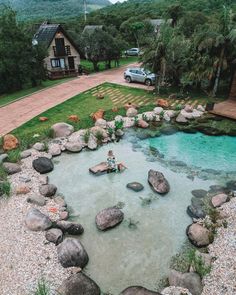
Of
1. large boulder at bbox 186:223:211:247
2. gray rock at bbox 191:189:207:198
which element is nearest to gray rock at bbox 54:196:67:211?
large boulder at bbox 186:223:211:247

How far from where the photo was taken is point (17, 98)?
92.7 feet

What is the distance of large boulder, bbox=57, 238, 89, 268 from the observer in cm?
995

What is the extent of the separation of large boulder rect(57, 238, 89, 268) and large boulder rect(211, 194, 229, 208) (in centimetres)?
632

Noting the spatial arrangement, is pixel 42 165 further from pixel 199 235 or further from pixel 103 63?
pixel 103 63

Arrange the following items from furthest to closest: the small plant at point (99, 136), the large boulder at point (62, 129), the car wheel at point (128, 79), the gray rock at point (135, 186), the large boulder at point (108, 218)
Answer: the car wheel at point (128, 79)
the large boulder at point (62, 129)
the small plant at point (99, 136)
the gray rock at point (135, 186)
the large boulder at point (108, 218)

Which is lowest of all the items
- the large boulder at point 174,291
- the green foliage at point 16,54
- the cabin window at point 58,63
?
the large boulder at point 174,291

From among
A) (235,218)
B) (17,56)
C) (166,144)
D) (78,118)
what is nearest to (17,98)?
(17,56)

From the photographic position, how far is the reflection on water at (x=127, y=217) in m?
9.96

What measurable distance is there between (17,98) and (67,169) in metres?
15.1

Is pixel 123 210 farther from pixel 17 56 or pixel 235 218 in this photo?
pixel 17 56

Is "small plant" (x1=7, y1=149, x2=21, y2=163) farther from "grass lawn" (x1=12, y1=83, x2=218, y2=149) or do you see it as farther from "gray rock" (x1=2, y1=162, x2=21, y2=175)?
"grass lawn" (x1=12, y1=83, x2=218, y2=149)

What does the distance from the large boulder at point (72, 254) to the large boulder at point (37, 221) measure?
148 centimetres

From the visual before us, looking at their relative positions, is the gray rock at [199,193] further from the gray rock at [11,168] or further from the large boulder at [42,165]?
the gray rock at [11,168]

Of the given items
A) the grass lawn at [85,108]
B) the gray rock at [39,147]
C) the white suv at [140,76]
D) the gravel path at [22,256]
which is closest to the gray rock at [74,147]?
the gray rock at [39,147]
